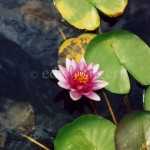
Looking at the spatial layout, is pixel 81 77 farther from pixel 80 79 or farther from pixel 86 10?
pixel 86 10

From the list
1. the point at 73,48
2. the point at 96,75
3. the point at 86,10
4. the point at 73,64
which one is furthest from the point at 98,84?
the point at 86,10

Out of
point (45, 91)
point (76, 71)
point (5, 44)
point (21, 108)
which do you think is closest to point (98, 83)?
point (76, 71)

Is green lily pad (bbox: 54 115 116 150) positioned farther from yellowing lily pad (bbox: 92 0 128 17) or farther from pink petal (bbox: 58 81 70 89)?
yellowing lily pad (bbox: 92 0 128 17)

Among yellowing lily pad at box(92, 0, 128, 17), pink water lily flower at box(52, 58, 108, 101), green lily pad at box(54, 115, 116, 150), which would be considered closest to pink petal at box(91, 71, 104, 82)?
pink water lily flower at box(52, 58, 108, 101)

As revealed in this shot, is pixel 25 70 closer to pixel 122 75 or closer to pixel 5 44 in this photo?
pixel 5 44

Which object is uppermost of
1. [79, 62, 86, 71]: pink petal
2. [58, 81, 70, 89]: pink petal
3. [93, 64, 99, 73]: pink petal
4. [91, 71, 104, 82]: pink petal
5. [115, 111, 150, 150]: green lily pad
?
[79, 62, 86, 71]: pink petal

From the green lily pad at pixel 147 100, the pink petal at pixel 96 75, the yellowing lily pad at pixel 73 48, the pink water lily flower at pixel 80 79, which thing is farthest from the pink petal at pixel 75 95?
the green lily pad at pixel 147 100
